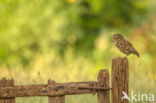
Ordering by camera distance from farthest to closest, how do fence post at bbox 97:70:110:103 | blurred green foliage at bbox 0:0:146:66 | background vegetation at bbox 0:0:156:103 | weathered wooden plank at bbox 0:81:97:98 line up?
blurred green foliage at bbox 0:0:146:66 < background vegetation at bbox 0:0:156:103 < fence post at bbox 97:70:110:103 < weathered wooden plank at bbox 0:81:97:98

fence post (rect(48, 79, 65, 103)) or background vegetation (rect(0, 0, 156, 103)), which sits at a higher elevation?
background vegetation (rect(0, 0, 156, 103))

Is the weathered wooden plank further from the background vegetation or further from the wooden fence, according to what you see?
the background vegetation

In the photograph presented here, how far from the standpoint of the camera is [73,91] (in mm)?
5527

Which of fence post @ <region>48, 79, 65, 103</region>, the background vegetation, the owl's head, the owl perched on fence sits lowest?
fence post @ <region>48, 79, 65, 103</region>

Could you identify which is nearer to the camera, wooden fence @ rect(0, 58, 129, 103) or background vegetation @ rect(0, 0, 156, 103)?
wooden fence @ rect(0, 58, 129, 103)

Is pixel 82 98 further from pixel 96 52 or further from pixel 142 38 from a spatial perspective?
pixel 96 52

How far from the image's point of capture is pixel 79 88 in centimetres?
555

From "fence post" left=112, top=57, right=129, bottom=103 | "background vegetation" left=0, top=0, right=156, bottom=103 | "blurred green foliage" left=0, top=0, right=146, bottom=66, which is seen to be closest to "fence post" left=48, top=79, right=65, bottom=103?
"fence post" left=112, top=57, right=129, bottom=103

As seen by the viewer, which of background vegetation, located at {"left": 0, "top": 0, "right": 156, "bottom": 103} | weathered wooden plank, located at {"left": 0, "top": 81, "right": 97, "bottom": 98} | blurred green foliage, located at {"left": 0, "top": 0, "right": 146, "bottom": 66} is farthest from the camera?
blurred green foliage, located at {"left": 0, "top": 0, "right": 146, "bottom": 66}

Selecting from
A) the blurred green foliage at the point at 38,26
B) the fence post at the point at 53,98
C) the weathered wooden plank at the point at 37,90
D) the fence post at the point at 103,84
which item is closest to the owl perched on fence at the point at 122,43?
the fence post at the point at 103,84

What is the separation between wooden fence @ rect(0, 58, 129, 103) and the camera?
5414mm

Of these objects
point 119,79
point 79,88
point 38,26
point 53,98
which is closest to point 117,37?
point 119,79

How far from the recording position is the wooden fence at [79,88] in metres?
5.41

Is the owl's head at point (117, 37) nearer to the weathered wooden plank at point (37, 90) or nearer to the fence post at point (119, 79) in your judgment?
the fence post at point (119, 79)
